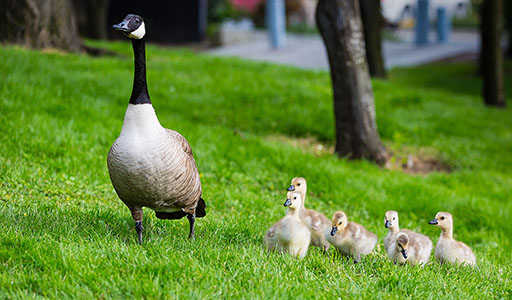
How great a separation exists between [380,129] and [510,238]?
3.95m

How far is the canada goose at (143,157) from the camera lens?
4.34 meters

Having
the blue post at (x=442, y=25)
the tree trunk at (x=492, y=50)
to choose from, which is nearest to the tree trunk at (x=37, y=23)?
the tree trunk at (x=492, y=50)

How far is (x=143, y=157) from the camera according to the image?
4324 millimetres

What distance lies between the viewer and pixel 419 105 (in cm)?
1300

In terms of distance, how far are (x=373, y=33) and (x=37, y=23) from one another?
847 centimetres

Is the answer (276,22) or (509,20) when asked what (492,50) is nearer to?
(509,20)

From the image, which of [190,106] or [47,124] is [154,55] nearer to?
[190,106]

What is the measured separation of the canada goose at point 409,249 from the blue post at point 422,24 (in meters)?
27.1

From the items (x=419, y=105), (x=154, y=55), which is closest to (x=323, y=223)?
(x=419, y=105)

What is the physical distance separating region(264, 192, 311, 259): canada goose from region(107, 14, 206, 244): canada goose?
0.85 m

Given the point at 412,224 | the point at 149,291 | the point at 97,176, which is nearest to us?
the point at 149,291

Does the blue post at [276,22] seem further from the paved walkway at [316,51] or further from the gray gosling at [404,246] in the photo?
the gray gosling at [404,246]

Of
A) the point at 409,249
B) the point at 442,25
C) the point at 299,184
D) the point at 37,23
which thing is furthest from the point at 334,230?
the point at 442,25

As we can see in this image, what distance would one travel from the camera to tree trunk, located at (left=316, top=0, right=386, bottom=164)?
348 inches
